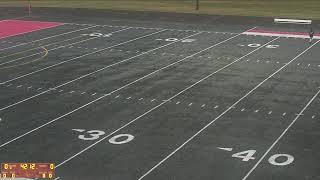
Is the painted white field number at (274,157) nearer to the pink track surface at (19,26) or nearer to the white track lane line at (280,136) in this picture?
the white track lane line at (280,136)

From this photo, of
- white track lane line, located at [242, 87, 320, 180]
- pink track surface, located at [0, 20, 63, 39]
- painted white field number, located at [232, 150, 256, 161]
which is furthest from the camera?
pink track surface, located at [0, 20, 63, 39]

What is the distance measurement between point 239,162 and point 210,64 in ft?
41.9

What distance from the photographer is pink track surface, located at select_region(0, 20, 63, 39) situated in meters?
37.1

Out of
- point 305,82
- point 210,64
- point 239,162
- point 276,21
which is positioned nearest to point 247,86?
point 305,82

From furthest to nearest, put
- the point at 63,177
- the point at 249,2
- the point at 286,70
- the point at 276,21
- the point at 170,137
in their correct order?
1. the point at 249,2
2. the point at 276,21
3. the point at 286,70
4. the point at 170,137
5. the point at 63,177

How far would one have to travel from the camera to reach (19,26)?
39875 mm

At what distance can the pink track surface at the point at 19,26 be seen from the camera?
37.1m

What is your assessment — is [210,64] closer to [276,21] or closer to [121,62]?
[121,62]

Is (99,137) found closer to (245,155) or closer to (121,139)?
(121,139)

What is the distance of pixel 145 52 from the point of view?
30.5 m

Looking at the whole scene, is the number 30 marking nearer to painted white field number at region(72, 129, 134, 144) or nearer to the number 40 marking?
painted white field number at region(72, 129, 134, 144)
